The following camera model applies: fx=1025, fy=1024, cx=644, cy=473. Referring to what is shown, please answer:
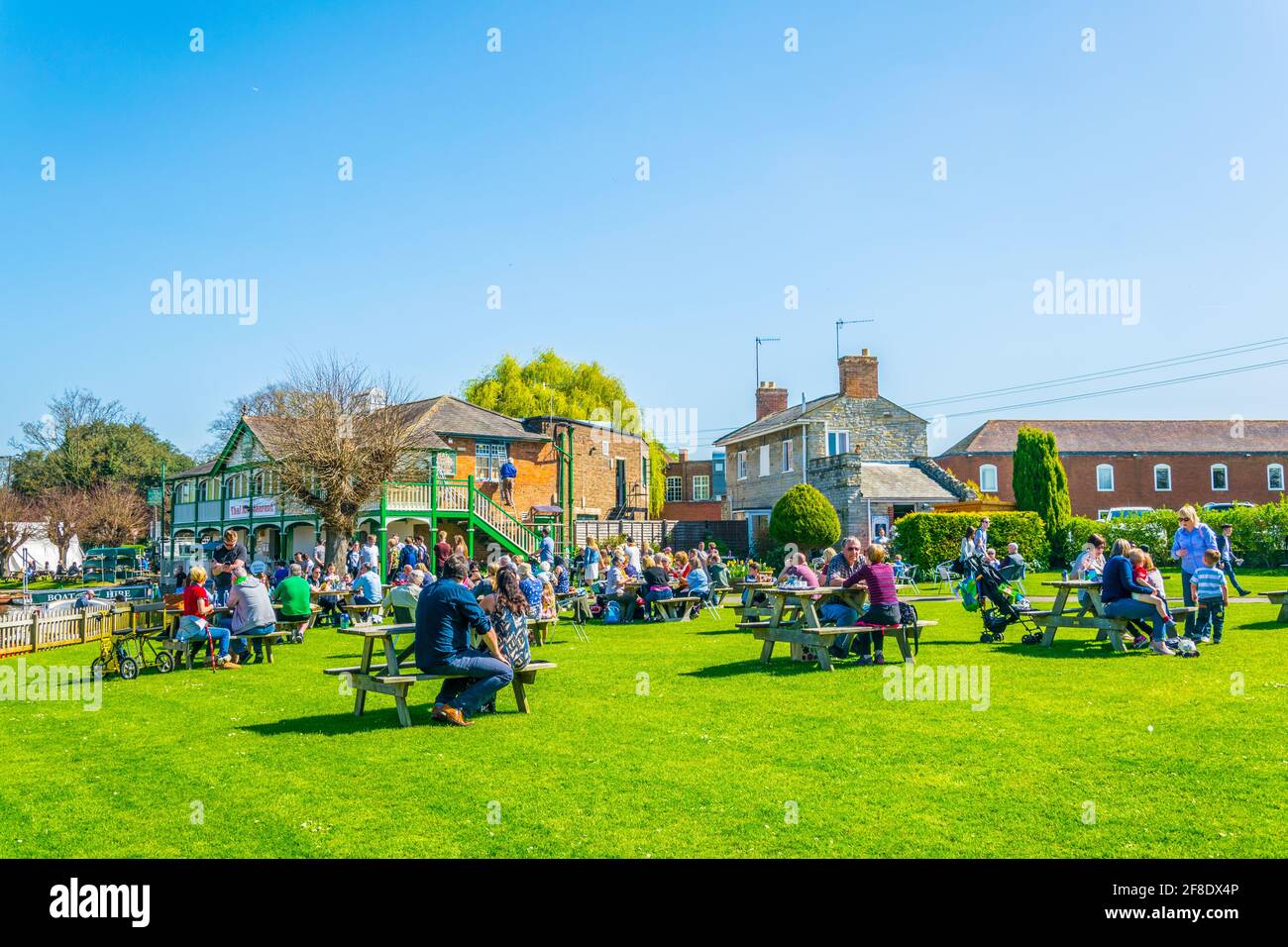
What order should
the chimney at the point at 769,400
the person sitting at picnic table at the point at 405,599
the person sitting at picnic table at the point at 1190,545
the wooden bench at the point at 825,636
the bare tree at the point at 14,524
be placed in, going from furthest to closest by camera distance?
the chimney at the point at 769,400 < the bare tree at the point at 14,524 < the person sitting at picnic table at the point at 405,599 < the person sitting at picnic table at the point at 1190,545 < the wooden bench at the point at 825,636

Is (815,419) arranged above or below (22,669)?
above

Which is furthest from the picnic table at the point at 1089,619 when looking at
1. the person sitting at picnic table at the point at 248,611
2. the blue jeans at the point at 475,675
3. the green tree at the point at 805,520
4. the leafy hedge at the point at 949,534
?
the green tree at the point at 805,520

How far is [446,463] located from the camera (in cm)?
4369

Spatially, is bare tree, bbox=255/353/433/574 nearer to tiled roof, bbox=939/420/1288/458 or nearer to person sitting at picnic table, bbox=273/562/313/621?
person sitting at picnic table, bbox=273/562/313/621

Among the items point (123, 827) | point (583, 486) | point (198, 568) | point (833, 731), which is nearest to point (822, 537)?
point (583, 486)

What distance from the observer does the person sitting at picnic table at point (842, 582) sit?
13.2m

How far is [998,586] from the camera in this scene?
15.5m

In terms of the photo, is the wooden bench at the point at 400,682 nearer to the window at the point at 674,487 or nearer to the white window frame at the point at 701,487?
the window at the point at 674,487

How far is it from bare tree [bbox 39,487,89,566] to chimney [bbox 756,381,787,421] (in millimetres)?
39016

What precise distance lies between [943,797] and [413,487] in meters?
33.3

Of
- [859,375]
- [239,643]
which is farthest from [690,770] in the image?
[859,375]

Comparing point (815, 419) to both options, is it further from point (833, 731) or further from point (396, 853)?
point (396, 853)

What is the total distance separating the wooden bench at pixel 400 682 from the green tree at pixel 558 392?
2013 inches
